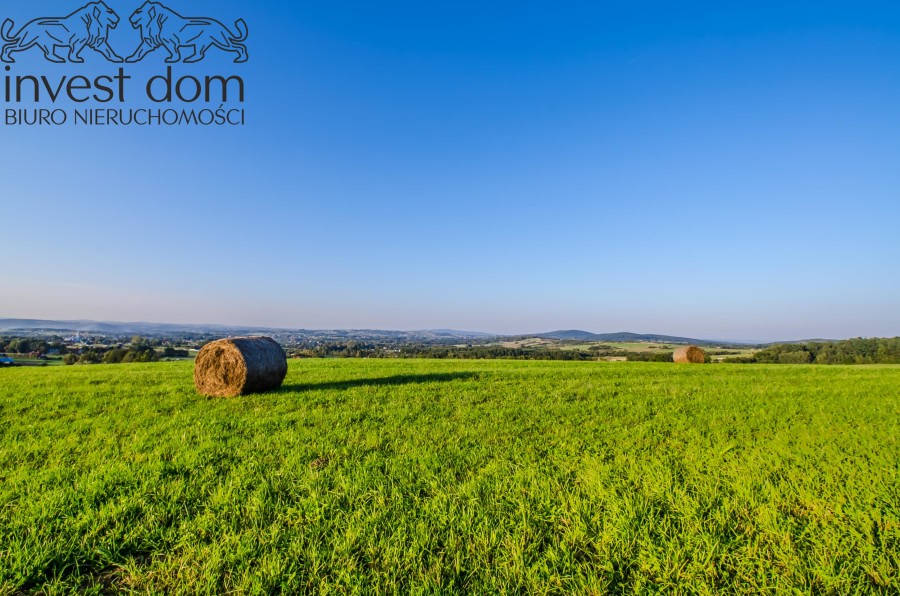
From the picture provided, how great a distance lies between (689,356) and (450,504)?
30254mm

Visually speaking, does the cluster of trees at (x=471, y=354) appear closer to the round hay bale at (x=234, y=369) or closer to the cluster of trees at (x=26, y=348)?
the round hay bale at (x=234, y=369)

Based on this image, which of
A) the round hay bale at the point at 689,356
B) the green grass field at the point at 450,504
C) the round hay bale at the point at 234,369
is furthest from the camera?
the round hay bale at the point at 689,356

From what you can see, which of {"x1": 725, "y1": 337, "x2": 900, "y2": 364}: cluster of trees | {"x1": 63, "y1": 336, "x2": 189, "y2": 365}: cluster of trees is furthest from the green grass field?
{"x1": 725, "y1": 337, "x2": 900, "y2": 364}: cluster of trees

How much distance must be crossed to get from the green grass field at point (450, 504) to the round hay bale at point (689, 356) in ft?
74.6

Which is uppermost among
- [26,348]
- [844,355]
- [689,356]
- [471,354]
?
[689,356]

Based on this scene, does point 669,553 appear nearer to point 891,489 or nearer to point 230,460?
point 891,489

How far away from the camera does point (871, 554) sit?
107 inches

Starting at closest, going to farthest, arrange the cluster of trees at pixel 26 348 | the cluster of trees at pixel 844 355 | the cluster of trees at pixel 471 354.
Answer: the cluster of trees at pixel 844 355
the cluster of trees at pixel 471 354
the cluster of trees at pixel 26 348

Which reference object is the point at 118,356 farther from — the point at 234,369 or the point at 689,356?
the point at 689,356

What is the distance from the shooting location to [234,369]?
10844 millimetres

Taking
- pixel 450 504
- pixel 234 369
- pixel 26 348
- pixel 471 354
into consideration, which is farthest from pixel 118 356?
pixel 450 504

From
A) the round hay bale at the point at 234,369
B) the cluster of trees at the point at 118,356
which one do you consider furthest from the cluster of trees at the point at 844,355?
the cluster of trees at the point at 118,356

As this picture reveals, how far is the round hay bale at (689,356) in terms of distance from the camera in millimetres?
27984

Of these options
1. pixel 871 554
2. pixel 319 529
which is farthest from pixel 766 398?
pixel 319 529
